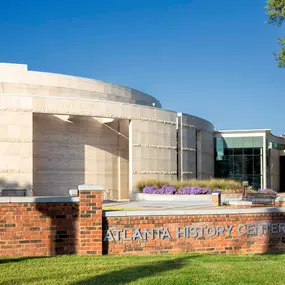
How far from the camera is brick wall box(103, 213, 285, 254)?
39.8ft

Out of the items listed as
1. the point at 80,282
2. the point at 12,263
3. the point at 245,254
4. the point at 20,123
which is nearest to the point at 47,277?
the point at 80,282

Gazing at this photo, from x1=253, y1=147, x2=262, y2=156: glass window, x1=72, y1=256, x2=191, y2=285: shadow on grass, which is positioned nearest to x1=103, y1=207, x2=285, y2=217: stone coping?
x1=72, y1=256, x2=191, y2=285: shadow on grass

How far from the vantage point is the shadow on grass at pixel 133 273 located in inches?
363

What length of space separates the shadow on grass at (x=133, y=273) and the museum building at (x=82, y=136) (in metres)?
21.9

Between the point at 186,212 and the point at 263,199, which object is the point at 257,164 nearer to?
the point at 263,199

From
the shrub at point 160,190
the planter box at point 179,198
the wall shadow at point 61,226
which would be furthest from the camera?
the shrub at point 160,190

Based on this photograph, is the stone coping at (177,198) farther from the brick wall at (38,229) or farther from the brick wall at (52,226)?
the brick wall at (38,229)

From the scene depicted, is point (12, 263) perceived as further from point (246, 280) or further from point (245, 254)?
point (245, 254)

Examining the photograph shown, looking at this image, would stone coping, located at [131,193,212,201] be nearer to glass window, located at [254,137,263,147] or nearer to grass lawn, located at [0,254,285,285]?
glass window, located at [254,137,263,147]

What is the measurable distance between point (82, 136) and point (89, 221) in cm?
2387

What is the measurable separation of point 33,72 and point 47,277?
89.7 feet

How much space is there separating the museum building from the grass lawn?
21.2 m

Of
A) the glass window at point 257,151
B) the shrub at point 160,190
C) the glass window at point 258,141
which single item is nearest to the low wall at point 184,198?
the shrub at point 160,190

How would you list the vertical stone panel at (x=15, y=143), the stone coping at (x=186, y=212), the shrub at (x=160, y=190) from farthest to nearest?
the shrub at (x=160, y=190) → the vertical stone panel at (x=15, y=143) → the stone coping at (x=186, y=212)
